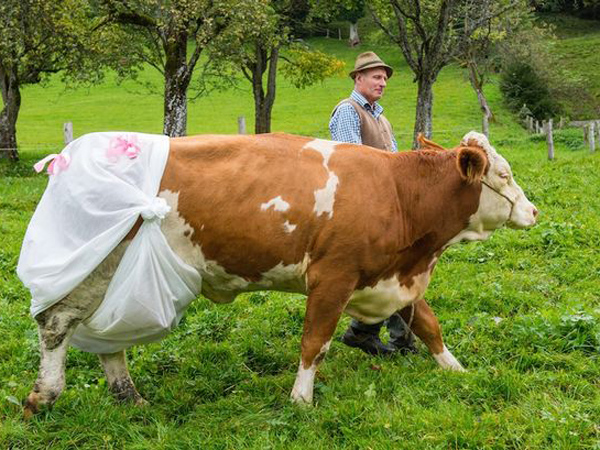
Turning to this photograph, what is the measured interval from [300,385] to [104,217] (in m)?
1.92

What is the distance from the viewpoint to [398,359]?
5.88 m

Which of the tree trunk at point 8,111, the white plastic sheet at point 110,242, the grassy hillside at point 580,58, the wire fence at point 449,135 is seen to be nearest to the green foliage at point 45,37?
the tree trunk at point 8,111

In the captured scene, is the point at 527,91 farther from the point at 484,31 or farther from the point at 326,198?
the point at 326,198

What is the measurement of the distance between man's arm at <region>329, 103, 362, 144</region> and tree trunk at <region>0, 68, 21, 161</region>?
1864 cm

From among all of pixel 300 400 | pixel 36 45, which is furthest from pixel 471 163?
pixel 36 45

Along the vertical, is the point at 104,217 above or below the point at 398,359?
above

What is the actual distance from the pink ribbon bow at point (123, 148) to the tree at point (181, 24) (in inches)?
519

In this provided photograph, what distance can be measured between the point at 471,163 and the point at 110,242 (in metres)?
2.79

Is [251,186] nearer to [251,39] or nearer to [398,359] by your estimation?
[398,359]

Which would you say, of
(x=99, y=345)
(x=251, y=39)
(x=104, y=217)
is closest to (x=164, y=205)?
(x=104, y=217)

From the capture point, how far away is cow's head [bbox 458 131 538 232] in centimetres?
532

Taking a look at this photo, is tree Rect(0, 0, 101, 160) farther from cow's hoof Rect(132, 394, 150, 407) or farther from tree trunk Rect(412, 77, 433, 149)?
cow's hoof Rect(132, 394, 150, 407)

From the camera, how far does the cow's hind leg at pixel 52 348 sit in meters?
4.68

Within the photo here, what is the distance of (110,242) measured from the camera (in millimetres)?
4570
